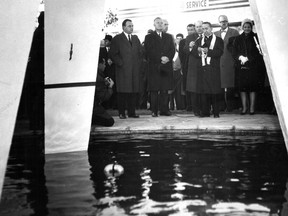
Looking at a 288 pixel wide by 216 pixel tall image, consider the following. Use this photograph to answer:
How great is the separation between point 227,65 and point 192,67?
0.89 meters

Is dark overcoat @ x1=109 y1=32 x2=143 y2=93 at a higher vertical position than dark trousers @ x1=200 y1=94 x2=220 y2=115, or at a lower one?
higher

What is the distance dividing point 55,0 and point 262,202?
5.48 m

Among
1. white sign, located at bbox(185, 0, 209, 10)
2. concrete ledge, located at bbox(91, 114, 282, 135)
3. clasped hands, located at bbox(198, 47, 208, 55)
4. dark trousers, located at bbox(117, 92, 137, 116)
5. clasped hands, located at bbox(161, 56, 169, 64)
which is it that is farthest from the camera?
white sign, located at bbox(185, 0, 209, 10)

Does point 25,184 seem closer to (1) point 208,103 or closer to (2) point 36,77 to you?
(2) point 36,77

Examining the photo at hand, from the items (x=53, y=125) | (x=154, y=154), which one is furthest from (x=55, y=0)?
(x=154, y=154)

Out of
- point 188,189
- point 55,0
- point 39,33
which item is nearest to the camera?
point 188,189

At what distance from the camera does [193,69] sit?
1426 cm

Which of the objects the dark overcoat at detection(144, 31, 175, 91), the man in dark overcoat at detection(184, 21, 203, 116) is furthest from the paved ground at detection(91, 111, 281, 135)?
the dark overcoat at detection(144, 31, 175, 91)

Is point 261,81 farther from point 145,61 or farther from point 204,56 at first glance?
point 145,61

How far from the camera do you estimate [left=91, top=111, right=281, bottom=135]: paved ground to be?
36.8 ft

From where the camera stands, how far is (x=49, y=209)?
5156 mm

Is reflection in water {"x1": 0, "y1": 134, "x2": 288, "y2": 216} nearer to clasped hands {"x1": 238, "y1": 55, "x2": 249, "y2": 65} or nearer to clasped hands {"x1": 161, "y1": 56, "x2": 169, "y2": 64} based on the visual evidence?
clasped hands {"x1": 238, "y1": 55, "x2": 249, "y2": 65}

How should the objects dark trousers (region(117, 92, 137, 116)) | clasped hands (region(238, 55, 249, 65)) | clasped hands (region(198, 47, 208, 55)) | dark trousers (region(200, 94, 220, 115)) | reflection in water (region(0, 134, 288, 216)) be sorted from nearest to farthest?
reflection in water (region(0, 134, 288, 216))
dark trousers (region(200, 94, 220, 115))
clasped hands (region(238, 55, 249, 65))
clasped hands (region(198, 47, 208, 55))
dark trousers (region(117, 92, 137, 116))

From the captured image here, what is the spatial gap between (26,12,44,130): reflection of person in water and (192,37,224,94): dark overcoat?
3.97 meters
